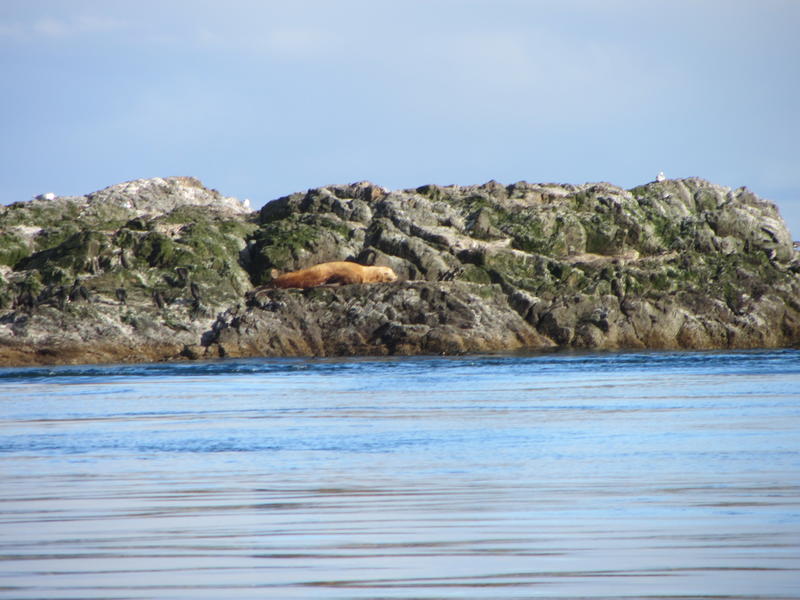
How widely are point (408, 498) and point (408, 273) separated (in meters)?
37.9

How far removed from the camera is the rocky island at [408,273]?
4197cm

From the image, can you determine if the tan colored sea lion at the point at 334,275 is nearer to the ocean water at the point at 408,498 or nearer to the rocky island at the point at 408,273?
the rocky island at the point at 408,273

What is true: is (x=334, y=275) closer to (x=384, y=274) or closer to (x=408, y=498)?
(x=384, y=274)

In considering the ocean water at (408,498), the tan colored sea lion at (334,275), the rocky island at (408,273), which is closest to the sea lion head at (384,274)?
the tan colored sea lion at (334,275)

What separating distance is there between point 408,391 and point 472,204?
31487 millimetres

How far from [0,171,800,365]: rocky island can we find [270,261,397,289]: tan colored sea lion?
1.20 meters

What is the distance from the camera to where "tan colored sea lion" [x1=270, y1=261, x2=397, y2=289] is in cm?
4469

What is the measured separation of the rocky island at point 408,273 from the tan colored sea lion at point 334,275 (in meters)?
1.20

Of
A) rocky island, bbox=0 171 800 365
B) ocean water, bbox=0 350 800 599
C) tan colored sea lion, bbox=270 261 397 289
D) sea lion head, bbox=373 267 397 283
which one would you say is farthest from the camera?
sea lion head, bbox=373 267 397 283

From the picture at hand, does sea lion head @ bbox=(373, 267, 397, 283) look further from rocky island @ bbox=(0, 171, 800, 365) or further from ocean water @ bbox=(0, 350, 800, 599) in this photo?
ocean water @ bbox=(0, 350, 800, 599)

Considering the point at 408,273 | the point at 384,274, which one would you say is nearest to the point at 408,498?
the point at 384,274

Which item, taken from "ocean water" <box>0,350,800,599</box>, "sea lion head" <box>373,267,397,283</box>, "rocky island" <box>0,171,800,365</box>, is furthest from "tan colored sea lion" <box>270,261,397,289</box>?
"ocean water" <box>0,350,800,599</box>

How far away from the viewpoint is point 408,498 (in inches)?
354

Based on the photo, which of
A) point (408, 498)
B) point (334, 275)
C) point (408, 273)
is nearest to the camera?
point (408, 498)
